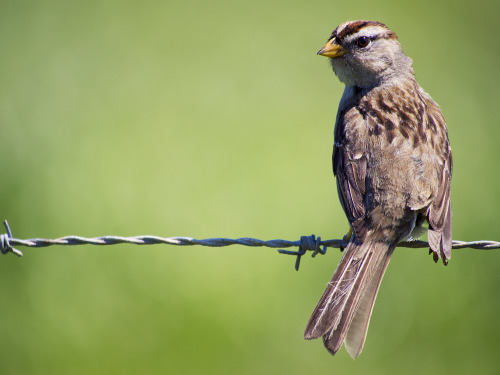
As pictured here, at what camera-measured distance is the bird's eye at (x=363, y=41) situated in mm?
5086

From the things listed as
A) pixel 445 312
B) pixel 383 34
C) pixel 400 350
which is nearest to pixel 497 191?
pixel 445 312

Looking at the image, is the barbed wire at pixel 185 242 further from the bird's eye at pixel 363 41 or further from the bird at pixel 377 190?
the bird's eye at pixel 363 41

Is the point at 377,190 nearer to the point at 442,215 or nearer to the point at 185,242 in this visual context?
the point at 442,215

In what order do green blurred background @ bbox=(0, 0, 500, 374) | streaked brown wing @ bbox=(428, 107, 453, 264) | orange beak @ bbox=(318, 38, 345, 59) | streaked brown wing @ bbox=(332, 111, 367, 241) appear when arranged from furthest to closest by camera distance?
1. green blurred background @ bbox=(0, 0, 500, 374)
2. orange beak @ bbox=(318, 38, 345, 59)
3. streaked brown wing @ bbox=(332, 111, 367, 241)
4. streaked brown wing @ bbox=(428, 107, 453, 264)

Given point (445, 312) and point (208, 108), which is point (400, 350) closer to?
point (445, 312)

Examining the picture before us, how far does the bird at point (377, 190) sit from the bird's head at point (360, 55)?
11 millimetres

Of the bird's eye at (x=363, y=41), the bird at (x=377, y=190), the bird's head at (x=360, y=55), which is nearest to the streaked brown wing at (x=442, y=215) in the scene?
the bird at (x=377, y=190)

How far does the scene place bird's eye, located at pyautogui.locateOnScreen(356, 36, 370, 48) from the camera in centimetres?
509

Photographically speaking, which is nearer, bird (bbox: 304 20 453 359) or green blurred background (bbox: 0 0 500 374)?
bird (bbox: 304 20 453 359)

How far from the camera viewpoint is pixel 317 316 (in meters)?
3.80

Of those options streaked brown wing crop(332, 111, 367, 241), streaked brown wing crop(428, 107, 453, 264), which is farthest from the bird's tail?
streaked brown wing crop(428, 107, 453, 264)

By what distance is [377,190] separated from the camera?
14.0 feet

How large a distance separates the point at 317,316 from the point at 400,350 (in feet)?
10.2

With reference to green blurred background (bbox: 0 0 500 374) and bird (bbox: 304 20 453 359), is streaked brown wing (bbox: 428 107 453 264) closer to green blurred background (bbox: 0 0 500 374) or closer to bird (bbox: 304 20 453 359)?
bird (bbox: 304 20 453 359)
